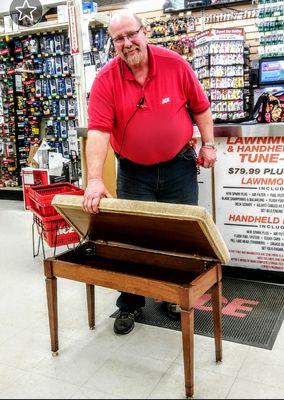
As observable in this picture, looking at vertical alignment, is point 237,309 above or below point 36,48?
below

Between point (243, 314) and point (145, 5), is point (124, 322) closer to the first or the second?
point (243, 314)

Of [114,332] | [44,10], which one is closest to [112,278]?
[114,332]

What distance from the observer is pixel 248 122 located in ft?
10.5

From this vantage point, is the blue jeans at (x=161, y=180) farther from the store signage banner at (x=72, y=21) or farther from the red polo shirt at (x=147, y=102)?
the store signage banner at (x=72, y=21)

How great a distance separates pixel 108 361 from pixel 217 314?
0.63 meters

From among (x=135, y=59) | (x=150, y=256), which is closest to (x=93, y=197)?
(x=150, y=256)

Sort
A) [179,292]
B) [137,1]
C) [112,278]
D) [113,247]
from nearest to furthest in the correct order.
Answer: [179,292], [112,278], [113,247], [137,1]

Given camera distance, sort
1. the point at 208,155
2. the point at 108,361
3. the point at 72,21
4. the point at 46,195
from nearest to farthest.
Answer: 1. the point at 108,361
2. the point at 208,155
3. the point at 46,195
4. the point at 72,21

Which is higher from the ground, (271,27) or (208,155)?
(271,27)

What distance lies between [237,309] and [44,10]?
21.2ft

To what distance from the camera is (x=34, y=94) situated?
7.33m

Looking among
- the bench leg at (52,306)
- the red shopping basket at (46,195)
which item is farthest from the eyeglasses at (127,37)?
the red shopping basket at (46,195)

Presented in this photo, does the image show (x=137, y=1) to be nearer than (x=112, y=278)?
No

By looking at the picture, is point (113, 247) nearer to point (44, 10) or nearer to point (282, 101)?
point (282, 101)
